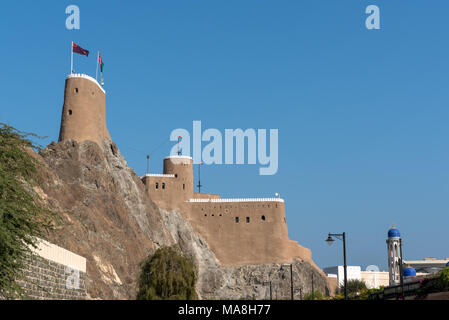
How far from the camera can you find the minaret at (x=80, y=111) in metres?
69.8

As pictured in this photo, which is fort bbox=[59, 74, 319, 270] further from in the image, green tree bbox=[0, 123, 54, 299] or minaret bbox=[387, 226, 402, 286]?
green tree bbox=[0, 123, 54, 299]

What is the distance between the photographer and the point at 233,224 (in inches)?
3290

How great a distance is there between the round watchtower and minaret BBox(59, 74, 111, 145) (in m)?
15.3

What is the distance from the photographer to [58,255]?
30.6 m

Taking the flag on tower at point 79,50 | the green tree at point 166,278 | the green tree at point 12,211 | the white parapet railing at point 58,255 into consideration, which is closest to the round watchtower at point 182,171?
the flag on tower at point 79,50

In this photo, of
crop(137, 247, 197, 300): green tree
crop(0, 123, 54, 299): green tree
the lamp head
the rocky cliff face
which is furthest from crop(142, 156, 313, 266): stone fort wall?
crop(0, 123, 54, 299): green tree

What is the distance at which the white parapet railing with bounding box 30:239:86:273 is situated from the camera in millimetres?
27586

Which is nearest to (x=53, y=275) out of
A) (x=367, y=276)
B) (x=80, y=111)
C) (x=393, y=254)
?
(x=80, y=111)

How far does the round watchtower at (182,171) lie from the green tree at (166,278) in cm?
4309

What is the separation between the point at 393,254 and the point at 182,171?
30.8 meters

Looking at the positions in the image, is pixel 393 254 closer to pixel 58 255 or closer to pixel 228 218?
pixel 228 218

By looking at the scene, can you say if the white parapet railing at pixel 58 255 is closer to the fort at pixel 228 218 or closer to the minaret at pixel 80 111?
the minaret at pixel 80 111
